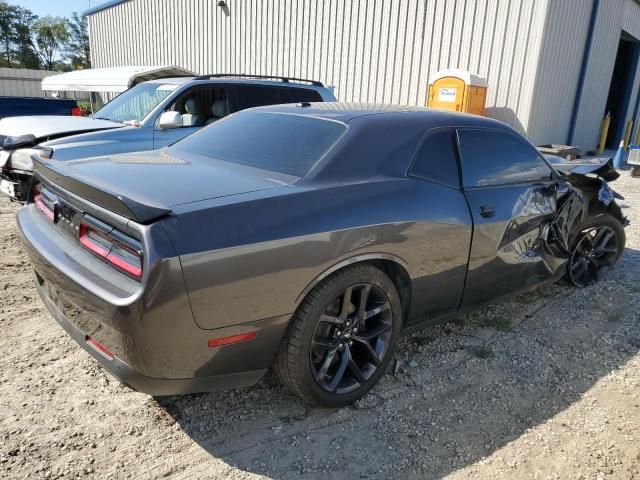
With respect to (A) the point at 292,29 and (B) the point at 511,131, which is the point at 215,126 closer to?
(B) the point at 511,131

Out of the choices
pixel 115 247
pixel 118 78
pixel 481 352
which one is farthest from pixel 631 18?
pixel 115 247

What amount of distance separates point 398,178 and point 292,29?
36.9 feet

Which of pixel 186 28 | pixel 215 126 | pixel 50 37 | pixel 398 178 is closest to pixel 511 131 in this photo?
pixel 398 178

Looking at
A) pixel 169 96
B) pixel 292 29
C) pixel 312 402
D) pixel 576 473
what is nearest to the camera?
pixel 576 473

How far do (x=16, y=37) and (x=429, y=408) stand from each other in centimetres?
7455

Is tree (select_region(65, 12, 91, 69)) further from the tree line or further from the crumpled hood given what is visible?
the crumpled hood

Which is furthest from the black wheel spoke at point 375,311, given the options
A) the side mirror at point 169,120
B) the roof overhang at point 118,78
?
the roof overhang at point 118,78

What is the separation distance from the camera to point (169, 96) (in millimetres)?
6059

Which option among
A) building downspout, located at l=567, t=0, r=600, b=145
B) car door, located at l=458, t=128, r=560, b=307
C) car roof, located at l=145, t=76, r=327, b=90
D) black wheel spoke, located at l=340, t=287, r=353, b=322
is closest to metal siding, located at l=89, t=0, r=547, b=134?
building downspout, located at l=567, t=0, r=600, b=145

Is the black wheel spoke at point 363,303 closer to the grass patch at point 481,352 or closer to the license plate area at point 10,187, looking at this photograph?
the grass patch at point 481,352

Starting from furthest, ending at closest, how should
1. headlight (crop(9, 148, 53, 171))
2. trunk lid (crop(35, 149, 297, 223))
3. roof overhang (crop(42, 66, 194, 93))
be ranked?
roof overhang (crop(42, 66, 194, 93)) → headlight (crop(9, 148, 53, 171)) → trunk lid (crop(35, 149, 297, 223))

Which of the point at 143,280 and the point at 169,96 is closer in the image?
the point at 143,280

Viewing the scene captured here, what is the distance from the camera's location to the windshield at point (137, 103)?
6.18 metres

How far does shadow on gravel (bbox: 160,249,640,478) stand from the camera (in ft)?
7.75
